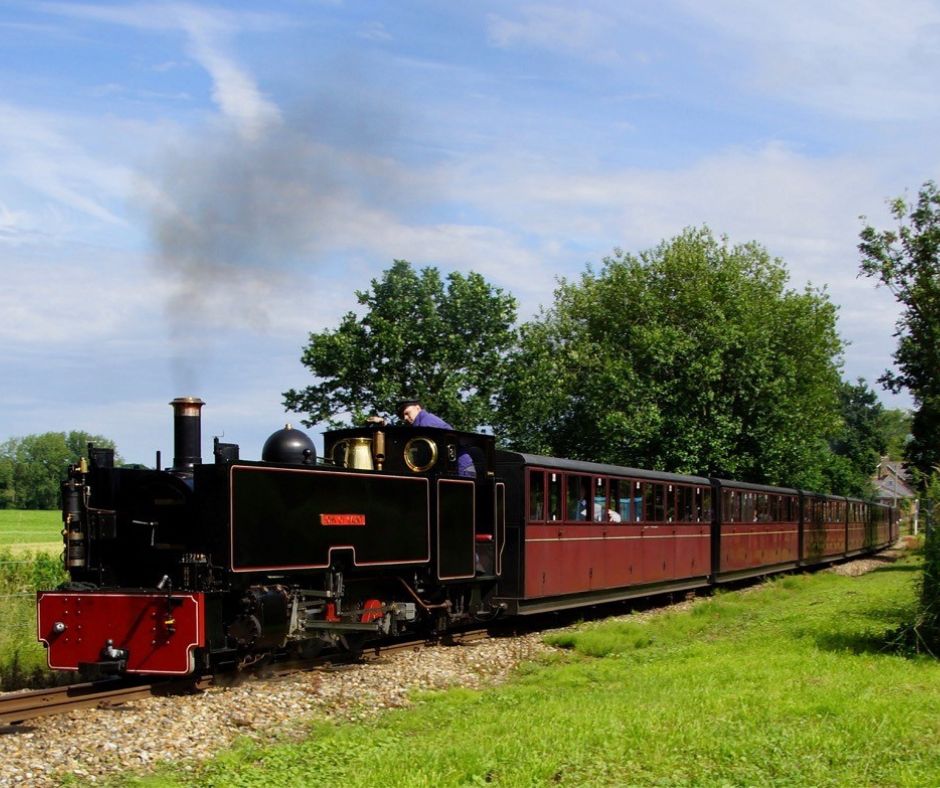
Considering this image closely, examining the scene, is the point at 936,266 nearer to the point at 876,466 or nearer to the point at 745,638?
the point at 745,638

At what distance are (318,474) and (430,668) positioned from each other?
7.46ft

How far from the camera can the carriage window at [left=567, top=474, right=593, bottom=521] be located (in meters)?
15.3

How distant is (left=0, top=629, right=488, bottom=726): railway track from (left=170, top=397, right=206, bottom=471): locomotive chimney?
77.6 inches

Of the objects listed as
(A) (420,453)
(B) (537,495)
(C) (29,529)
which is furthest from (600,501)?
(C) (29,529)

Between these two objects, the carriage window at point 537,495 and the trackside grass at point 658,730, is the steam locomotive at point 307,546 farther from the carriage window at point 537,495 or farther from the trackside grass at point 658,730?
the trackside grass at point 658,730

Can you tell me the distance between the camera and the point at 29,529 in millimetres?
44875

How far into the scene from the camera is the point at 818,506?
3167 centimetres

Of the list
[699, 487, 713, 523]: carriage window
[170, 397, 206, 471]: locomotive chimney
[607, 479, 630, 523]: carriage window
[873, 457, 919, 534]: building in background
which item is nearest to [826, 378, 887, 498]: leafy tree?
[873, 457, 919, 534]: building in background

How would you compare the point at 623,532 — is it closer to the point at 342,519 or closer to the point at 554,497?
the point at 554,497

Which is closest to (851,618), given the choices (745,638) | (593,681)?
(745,638)

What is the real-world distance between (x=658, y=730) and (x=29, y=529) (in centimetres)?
4266

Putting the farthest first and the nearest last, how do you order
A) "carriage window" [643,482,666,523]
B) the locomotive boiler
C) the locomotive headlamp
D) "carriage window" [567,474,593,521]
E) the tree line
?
the tree line
"carriage window" [643,482,666,523]
"carriage window" [567,474,593,521]
the locomotive headlamp
the locomotive boiler

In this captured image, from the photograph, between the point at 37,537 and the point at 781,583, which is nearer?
the point at 781,583

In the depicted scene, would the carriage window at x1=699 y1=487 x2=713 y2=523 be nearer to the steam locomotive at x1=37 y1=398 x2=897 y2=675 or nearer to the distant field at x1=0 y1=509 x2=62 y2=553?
the steam locomotive at x1=37 y1=398 x2=897 y2=675
